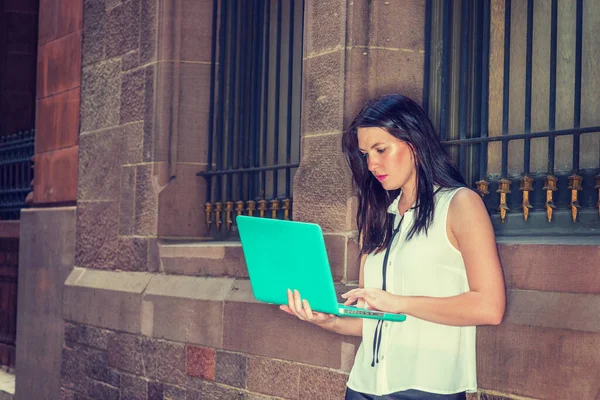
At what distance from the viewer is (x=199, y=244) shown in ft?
21.9

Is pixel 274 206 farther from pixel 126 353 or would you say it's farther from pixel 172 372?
pixel 126 353

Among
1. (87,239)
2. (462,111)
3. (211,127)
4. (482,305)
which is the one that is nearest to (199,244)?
(211,127)

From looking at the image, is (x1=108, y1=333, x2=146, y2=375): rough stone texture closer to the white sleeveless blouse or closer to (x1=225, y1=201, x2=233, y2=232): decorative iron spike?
(x1=225, y1=201, x2=233, y2=232): decorative iron spike

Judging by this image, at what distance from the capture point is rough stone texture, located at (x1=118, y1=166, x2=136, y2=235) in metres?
7.24

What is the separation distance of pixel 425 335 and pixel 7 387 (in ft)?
21.9

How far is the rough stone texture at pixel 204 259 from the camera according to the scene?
6180mm

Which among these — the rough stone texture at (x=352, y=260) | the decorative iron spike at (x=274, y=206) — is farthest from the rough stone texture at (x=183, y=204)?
the rough stone texture at (x=352, y=260)

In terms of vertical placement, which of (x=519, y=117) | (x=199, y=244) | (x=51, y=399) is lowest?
(x=51, y=399)

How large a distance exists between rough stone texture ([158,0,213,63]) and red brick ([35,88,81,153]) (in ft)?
4.66

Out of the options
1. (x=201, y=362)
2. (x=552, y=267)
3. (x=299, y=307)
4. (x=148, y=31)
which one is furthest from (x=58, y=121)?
(x=299, y=307)

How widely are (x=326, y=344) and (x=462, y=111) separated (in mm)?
1330

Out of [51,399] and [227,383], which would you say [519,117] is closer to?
[227,383]

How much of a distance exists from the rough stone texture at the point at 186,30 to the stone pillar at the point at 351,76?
1.94m

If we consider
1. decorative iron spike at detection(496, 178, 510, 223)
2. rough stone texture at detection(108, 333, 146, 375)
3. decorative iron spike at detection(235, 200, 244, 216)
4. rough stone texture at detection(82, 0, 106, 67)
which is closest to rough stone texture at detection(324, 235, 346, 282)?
decorative iron spike at detection(496, 178, 510, 223)
